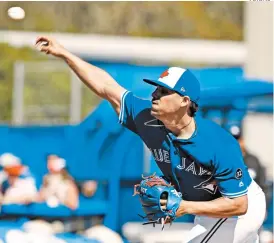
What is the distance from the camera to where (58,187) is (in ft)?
27.6

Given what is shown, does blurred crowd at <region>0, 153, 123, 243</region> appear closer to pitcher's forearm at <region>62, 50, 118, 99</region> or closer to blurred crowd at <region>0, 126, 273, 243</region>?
blurred crowd at <region>0, 126, 273, 243</region>

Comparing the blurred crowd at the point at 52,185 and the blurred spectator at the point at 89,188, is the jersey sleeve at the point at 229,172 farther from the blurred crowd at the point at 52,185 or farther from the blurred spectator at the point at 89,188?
the blurred spectator at the point at 89,188

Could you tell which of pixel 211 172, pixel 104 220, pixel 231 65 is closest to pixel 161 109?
pixel 211 172

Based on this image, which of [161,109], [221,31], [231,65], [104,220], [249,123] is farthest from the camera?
[221,31]

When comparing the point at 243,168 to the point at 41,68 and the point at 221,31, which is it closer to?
the point at 41,68

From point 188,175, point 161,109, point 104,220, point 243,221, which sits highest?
point 161,109

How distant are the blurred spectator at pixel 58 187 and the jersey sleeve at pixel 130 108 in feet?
12.7

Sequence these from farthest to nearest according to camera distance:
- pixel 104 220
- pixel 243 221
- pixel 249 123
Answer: pixel 249 123 → pixel 104 220 → pixel 243 221

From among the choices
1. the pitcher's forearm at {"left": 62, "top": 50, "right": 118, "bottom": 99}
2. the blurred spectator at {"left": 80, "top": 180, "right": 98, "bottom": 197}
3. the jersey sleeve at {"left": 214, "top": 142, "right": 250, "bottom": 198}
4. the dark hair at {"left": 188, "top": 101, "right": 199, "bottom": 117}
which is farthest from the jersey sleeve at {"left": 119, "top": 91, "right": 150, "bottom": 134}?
the blurred spectator at {"left": 80, "top": 180, "right": 98, "bottom": 197}

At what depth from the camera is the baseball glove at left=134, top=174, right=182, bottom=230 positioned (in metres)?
3.95

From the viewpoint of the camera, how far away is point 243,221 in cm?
434

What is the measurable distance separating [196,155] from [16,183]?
183 inches

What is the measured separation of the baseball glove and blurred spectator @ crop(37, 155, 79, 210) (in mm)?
4164

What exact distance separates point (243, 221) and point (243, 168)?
42 cm
